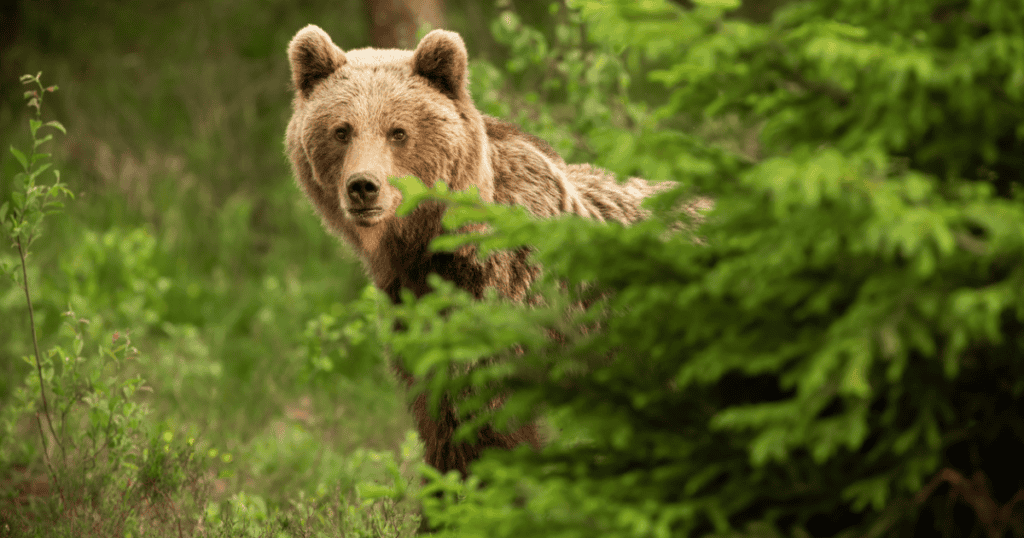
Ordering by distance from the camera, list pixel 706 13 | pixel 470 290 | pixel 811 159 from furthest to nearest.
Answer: pixel 470 290 < pixel 706 13 < pixel 811 159

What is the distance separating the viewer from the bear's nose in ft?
11.7

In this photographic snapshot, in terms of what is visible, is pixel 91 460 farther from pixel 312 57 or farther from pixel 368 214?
pixel 312 57

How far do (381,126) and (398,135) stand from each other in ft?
0.29

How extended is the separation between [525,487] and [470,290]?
155 cm

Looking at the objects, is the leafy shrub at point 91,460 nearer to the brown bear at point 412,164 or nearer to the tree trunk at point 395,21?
the brown bear at point 412,164

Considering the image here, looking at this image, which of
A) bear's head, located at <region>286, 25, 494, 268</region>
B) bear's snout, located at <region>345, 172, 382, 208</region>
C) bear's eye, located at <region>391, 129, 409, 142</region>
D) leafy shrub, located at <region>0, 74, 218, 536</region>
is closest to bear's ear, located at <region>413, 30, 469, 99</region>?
bear's head, located at <region>286, 25, 494, 268</region>

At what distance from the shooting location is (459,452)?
3.82 meters

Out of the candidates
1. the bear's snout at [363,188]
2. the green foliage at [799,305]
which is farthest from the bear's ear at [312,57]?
the green foliage at [799,305]

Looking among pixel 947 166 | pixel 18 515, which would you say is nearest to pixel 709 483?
pixel 947 166

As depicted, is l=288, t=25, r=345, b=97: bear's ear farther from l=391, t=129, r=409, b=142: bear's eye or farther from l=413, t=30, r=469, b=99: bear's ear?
l=391, t=129, r=409, b=142: bear's eye

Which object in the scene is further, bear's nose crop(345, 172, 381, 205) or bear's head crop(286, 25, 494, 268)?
bear's head crop(286, 25, 494, 268)

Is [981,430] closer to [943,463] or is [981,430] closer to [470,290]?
[943,463]

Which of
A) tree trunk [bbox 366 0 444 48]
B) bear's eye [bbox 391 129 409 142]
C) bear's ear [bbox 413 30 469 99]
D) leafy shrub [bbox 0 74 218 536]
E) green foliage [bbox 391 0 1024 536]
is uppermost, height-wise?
tree trunk [bbox 366 0 444 48]

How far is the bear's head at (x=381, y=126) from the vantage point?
3738mm
